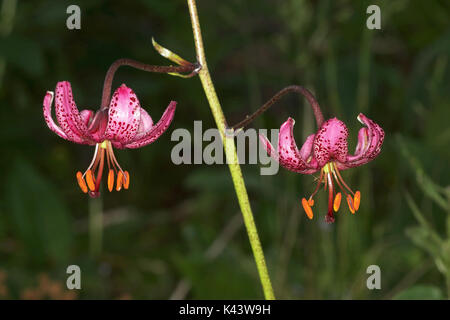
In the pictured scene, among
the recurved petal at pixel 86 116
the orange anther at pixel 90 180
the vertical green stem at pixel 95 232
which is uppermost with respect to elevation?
the recurved petal at pixel 86 116

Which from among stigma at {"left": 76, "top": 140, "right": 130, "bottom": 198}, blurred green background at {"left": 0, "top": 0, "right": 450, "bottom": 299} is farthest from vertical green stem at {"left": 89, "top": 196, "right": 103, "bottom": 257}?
stigma at {"left": 76, "top": 140, "right": 130, "bottom": 198}

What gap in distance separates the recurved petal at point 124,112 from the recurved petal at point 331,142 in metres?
0.27

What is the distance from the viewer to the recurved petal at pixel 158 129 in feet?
3.13

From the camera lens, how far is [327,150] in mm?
965

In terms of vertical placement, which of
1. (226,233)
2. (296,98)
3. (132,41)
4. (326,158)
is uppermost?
(132,41)

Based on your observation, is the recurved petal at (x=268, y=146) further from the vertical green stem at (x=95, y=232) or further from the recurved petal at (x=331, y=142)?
the vertical green stem at (x=95, y=232)

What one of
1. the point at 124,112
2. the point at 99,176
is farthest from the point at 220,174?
the point at 124,112

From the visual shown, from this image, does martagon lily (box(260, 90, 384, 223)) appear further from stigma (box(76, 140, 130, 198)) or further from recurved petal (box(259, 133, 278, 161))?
stigma (box(76, 140, 130, 198))

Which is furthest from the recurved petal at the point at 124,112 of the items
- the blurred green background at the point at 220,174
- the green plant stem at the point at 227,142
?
the blurred green background at the point at 220,174

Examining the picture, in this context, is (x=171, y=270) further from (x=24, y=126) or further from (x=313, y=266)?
(x=24, y=126)

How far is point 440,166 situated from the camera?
189cm

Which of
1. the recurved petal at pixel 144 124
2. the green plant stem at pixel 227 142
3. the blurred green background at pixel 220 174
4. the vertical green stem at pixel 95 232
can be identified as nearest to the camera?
the green plant stem at pixel 227 142
